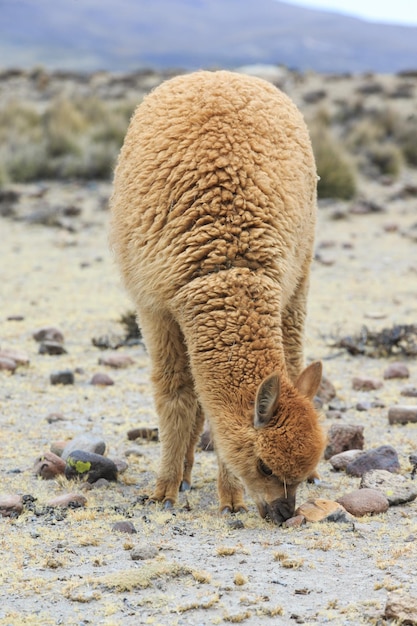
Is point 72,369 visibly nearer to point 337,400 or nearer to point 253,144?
point 337,400

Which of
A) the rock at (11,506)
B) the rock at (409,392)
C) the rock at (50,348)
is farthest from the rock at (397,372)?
the rock at (11,506)

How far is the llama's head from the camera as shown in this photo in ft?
16.6

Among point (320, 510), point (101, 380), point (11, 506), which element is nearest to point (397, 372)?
point (101, 380)

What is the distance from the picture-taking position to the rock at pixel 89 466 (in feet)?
20.7

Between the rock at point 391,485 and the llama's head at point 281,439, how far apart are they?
817mm

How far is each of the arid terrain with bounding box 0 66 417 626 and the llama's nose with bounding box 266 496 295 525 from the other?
0.08m

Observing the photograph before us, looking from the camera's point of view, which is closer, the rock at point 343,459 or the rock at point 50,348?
the rock at point 343,459

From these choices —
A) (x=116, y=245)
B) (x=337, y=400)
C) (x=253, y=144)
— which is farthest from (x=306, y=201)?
(x=337, y=400)

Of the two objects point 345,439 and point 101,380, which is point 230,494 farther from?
point 101,380

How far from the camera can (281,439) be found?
201 inches

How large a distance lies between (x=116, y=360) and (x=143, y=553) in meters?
4.71

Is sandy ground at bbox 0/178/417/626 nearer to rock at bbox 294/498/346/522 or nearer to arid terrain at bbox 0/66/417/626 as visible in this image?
arid terrain at bbox 0/66/417/626

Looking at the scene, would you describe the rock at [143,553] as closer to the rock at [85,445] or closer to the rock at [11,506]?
the rock at [11,506]

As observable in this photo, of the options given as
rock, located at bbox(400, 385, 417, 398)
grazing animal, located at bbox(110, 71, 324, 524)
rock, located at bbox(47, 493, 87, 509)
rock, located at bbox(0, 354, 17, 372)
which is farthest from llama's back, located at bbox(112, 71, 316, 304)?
rock, located at bbox(0, 354, 17, 372)
